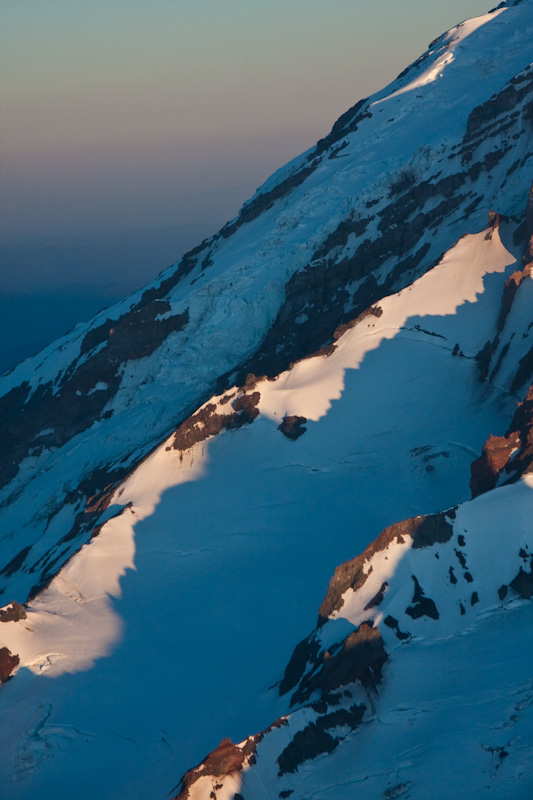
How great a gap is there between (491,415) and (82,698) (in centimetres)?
2214

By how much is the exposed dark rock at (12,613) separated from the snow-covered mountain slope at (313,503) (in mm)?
74

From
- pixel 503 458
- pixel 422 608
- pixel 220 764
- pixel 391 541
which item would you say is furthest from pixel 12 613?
pixel 503 458

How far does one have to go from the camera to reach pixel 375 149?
238 feet

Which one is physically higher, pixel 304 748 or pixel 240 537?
pixel 240 537

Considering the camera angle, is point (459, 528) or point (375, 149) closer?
point (459, 528)

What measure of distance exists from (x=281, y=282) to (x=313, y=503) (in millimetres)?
29455

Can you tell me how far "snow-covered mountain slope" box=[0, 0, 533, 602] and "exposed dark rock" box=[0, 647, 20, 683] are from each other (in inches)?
436

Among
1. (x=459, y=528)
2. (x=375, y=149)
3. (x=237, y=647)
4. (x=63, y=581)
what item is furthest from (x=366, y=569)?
(x=375, y=149)

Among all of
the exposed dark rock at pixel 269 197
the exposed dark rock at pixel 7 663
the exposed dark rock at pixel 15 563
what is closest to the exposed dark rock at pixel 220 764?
the exposed dark rock at pixel 7 663

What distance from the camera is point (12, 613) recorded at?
128ft


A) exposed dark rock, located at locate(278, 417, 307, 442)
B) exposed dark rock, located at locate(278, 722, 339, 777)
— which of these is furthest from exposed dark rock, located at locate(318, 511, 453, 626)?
exposed dark rock, located at locate(278, 417, 307, 442)

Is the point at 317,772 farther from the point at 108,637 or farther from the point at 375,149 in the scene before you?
the point at 375,149

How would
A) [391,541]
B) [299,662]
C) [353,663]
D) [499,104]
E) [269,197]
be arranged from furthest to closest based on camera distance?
[269,197]
[499,104]
[299,662]
[391,541]
[353,663]

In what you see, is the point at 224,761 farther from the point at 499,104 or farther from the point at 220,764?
the point at 499,104
